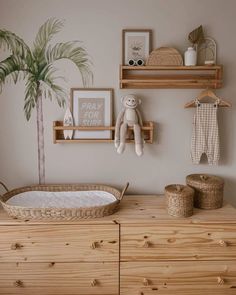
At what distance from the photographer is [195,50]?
80.4 inches

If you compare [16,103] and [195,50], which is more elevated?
[195,50]

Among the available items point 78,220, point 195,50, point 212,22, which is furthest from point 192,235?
point 212,22

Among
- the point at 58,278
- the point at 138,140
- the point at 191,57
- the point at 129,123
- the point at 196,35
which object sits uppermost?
the point at 196,35

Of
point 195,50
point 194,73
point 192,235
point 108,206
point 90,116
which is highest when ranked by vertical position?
point 195,50

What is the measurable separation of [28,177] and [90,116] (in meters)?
0.62

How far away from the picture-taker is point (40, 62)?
6.87 ft

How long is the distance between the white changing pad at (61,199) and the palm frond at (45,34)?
0.92 metres

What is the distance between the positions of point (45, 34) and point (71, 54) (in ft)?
0.69

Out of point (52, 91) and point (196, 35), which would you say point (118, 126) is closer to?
point (52, 91)

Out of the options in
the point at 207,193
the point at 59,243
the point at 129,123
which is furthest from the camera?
the point at 129,123

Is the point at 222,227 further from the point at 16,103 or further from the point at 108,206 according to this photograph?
the point at 16,103

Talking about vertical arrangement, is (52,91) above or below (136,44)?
below

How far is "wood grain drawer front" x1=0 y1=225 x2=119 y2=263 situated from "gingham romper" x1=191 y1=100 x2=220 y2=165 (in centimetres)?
79

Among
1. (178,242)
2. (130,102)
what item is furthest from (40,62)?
(178,242)
